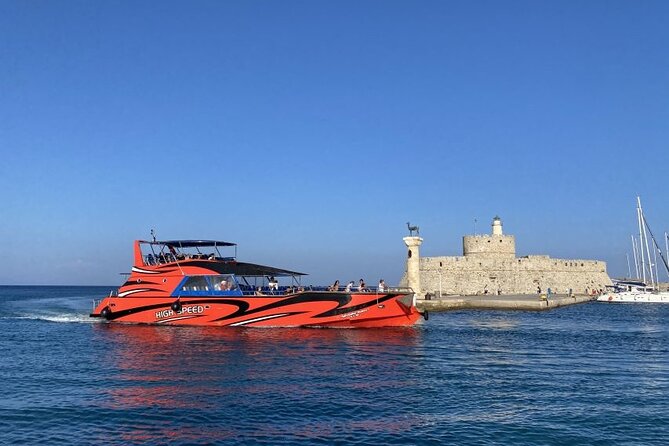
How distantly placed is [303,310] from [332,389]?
43.1 ft

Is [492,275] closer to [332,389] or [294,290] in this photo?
[294,290]

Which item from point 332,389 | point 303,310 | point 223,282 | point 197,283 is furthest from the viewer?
point 197,283

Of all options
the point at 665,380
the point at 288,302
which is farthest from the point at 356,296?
the point at 665,380

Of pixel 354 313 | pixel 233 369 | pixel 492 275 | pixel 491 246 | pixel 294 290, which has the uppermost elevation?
pixel 491 246

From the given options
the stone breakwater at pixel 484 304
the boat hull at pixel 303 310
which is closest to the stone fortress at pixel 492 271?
the stone breakwater at pixel 484 304

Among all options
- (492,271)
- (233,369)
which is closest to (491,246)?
(492,271)

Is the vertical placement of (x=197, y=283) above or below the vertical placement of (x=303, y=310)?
above

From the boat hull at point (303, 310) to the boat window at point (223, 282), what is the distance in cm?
62

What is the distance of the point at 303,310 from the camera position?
1080 inches

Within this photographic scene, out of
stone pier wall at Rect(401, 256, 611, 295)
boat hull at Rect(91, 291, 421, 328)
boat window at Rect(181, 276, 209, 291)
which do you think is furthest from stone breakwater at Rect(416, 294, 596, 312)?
boat window at Rect(181, 276, 209, 291)

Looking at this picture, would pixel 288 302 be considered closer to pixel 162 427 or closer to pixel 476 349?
pixel 476 349

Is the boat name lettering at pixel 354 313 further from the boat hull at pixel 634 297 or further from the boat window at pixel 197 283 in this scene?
the boat hull at pixel 634 297

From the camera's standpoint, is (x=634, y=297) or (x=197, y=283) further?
(x=634, y=297)

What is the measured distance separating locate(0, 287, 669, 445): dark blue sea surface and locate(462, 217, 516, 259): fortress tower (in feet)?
114
